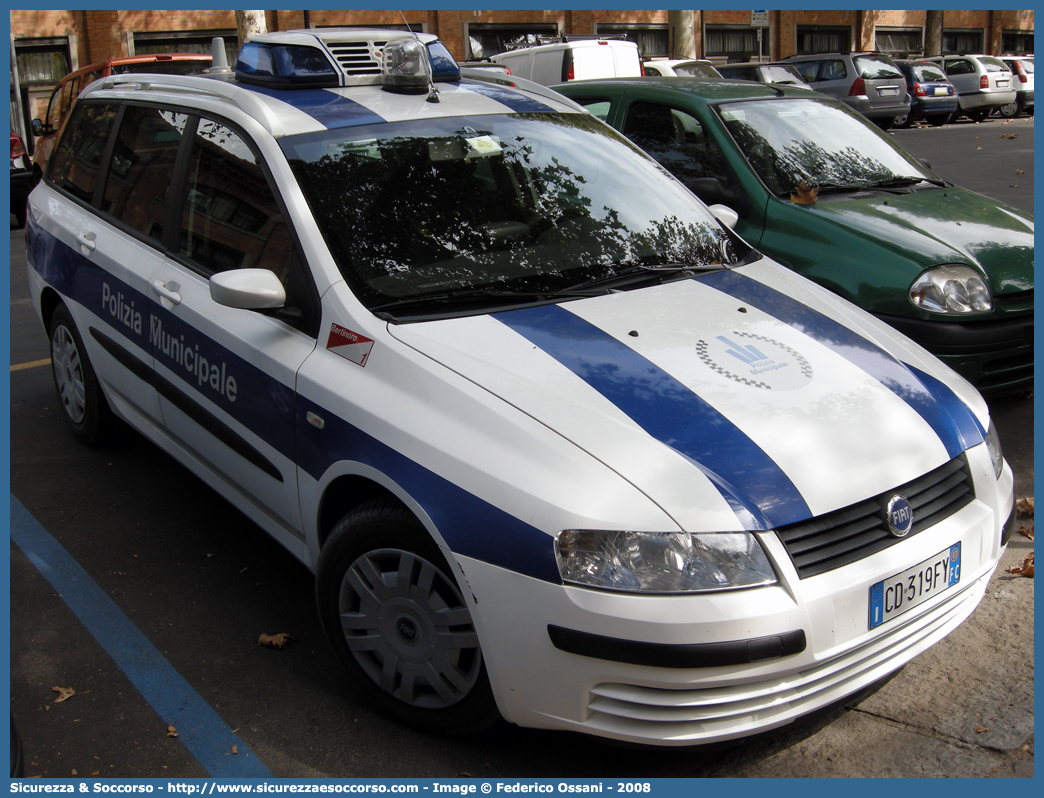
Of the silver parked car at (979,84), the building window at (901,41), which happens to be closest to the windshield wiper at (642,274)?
the silver parked car at (979,84)

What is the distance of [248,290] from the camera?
3006mm

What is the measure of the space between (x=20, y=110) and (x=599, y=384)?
77.3 feet

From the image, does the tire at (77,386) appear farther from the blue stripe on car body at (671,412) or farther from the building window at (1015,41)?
the building window at (1015,41)

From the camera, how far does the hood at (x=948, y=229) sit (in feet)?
15.9

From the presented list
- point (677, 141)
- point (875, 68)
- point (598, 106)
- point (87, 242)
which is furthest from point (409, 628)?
point (875, 68)

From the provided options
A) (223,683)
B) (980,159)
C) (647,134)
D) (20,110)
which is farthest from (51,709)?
(20,110)

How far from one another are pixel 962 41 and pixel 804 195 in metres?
39.0

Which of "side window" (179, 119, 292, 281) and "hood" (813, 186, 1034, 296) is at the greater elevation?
"side window" (179, 119, 292, 281)

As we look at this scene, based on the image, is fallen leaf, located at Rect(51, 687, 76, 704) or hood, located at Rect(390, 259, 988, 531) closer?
hood, located at Rect(390, 259, 988, 531)

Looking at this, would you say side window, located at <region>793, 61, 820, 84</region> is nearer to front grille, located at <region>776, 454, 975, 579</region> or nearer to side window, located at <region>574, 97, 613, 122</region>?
side window, located at <region>574, 97, 613, 122</region>

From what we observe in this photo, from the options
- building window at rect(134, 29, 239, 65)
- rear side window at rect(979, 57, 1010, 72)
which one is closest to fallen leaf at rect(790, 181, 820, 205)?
building window at rect(134, 29, 239, 65)

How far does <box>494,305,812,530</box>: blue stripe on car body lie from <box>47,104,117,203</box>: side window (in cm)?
261

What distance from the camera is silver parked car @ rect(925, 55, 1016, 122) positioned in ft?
78.5

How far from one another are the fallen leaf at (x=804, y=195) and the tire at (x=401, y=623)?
3390 millimetres
